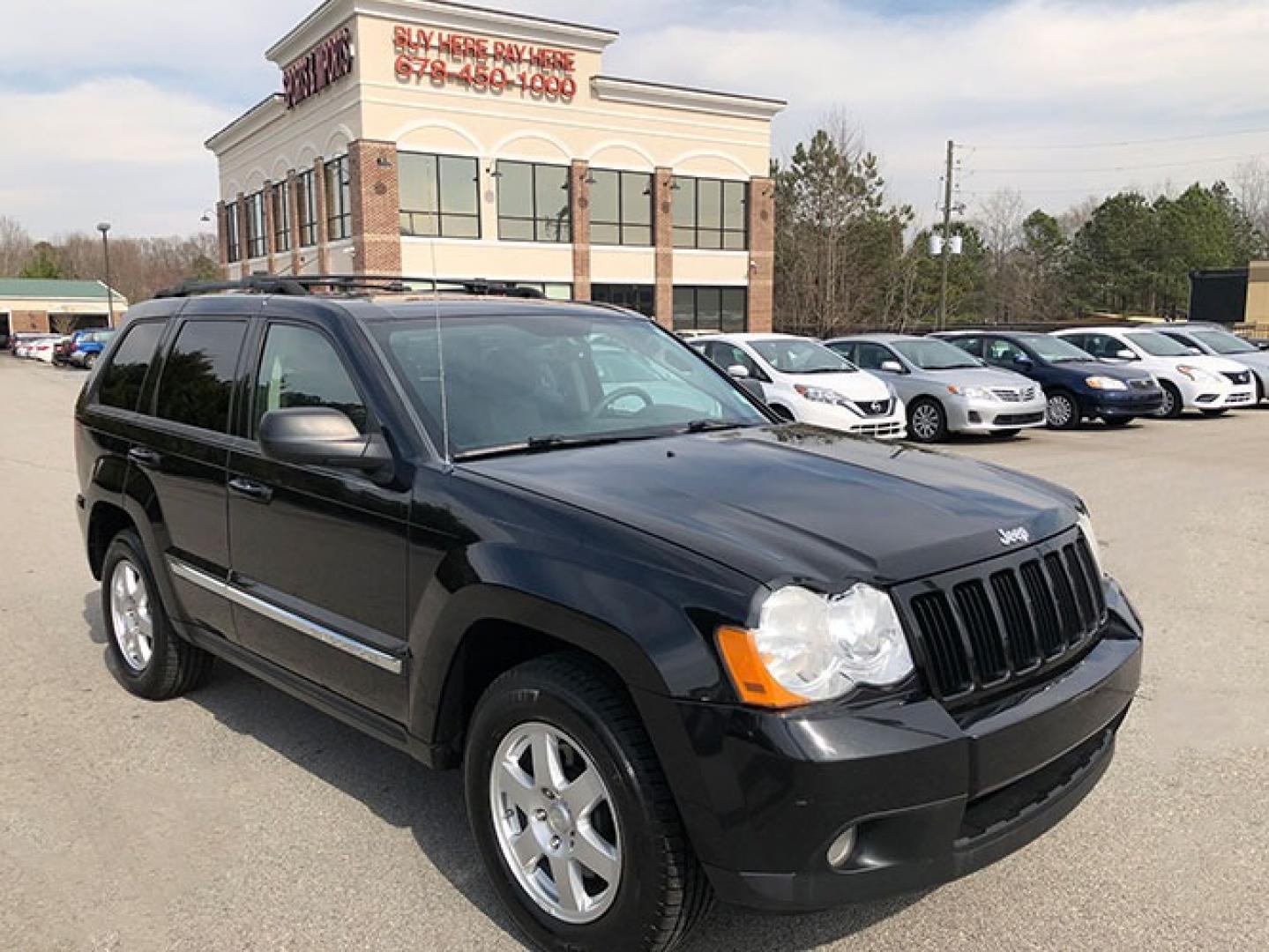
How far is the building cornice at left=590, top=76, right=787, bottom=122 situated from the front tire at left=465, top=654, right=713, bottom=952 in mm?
35040

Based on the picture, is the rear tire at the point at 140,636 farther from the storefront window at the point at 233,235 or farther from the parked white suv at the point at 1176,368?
the storefront window at the point at 233,235

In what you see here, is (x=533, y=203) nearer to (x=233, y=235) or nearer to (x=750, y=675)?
(x=233, y=235)

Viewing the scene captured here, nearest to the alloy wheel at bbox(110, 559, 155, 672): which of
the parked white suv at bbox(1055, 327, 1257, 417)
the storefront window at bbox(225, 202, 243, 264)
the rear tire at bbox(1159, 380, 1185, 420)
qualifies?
the parked white suv at bbox(1055, 327, 1257, 417)

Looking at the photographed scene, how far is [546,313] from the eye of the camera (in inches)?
164

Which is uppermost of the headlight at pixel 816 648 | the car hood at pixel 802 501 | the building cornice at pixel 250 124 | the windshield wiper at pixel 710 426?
the building cornice at pixel 250 124

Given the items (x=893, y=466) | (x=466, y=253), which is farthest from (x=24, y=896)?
(x=466, y=253)

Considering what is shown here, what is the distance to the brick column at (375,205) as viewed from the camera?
31609 mm

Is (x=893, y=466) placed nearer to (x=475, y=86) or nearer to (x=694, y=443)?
(x=694, y=443)

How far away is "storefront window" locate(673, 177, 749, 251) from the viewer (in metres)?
38.0

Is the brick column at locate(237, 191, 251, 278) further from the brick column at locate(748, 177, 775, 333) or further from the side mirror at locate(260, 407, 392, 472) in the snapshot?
the side mirror at locate(260, 407, 392, 472)

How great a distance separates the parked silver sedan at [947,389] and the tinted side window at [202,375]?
11.5m

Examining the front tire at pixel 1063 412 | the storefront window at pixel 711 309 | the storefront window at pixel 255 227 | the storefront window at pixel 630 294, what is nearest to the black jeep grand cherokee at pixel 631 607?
the front tire at pixel 1063 412

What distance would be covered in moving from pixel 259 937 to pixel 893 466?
7.98ft

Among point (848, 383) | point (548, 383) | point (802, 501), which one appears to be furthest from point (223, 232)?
point (802, 501)
